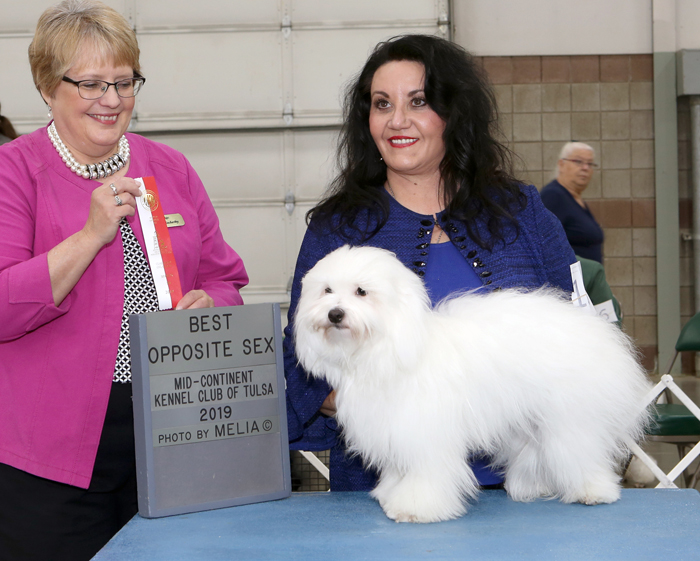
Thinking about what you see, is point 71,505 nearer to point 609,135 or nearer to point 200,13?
point 200,13

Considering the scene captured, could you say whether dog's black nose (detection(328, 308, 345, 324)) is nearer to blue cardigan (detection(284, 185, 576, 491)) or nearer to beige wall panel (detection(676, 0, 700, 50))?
blue cardigan (detection(284, 185, 576, 491))

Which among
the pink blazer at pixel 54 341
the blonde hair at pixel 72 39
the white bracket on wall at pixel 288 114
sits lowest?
the pink blazer at pixel 54 341

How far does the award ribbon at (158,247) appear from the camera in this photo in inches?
65.2

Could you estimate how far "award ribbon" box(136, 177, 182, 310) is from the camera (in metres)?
1.66

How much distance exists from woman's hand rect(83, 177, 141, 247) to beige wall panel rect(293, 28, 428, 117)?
3335 mm

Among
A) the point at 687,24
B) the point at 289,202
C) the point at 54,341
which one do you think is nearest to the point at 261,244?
the point at 289,202

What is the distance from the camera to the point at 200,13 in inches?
192

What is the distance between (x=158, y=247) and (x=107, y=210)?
0.59ft

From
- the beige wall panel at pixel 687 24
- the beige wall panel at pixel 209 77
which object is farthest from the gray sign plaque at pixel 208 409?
the beige wall panel at pixel 687 24

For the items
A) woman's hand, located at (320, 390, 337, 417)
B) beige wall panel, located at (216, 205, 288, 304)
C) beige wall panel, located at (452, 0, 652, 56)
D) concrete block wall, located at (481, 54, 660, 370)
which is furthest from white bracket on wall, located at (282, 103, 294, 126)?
woman's hand, located at (320, 390, 337, 417)

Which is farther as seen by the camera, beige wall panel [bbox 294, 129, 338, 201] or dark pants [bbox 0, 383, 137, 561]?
beige wall panel [bbox 294, 129, 338, 201]

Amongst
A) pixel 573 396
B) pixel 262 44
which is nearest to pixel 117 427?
pixel 573 396

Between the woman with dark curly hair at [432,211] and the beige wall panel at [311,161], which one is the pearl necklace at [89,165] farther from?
the beige wall panel at [311,161]

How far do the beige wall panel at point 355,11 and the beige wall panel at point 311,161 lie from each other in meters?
0.71
